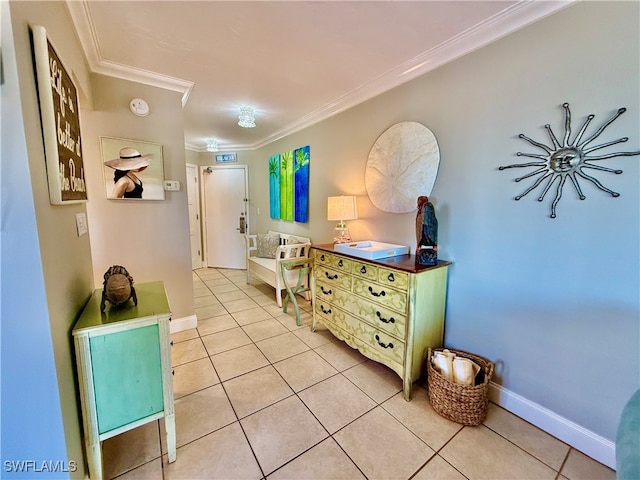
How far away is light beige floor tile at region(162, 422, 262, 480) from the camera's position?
128 cm

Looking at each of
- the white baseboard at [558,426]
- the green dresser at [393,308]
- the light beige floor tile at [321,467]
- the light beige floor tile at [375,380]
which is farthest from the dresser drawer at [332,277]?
the white baseboard at [558,426]

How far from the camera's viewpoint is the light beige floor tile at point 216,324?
8.82ft

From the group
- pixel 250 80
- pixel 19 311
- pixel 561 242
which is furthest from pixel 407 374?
pixel 250 80

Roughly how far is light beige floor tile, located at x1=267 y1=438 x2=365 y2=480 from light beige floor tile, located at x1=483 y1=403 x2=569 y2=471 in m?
0.90

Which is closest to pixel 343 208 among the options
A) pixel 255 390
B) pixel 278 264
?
pixel 278 264

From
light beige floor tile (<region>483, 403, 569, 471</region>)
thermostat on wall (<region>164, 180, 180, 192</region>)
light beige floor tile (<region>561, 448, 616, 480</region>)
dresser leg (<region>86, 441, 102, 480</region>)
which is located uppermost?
A: thermostat on wall (<region>164, 180, 180, 192</region>)

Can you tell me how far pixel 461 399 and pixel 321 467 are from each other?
0.87 meters

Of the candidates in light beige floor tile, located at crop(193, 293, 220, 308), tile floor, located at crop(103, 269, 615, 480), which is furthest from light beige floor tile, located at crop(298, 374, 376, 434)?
light beige floor tile, located at crop(193, 293, 220, 308)

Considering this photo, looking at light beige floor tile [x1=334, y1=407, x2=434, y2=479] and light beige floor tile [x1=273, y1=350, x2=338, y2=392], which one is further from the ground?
light beige floor tile [x1=273, y1=350, x2=338, y2=392]

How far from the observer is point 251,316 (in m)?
3.05

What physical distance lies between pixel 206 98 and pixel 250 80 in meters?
0.67

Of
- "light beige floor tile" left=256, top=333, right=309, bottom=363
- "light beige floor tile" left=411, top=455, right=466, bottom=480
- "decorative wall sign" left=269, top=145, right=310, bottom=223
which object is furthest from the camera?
"decorative wall sign" left=269, top=145, right=310, bottom=223

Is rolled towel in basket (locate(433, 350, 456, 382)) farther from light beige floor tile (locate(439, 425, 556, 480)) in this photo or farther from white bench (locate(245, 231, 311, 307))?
white bench (locate(245, 231, 311, 307))

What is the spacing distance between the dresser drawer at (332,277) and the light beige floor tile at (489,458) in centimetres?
116
